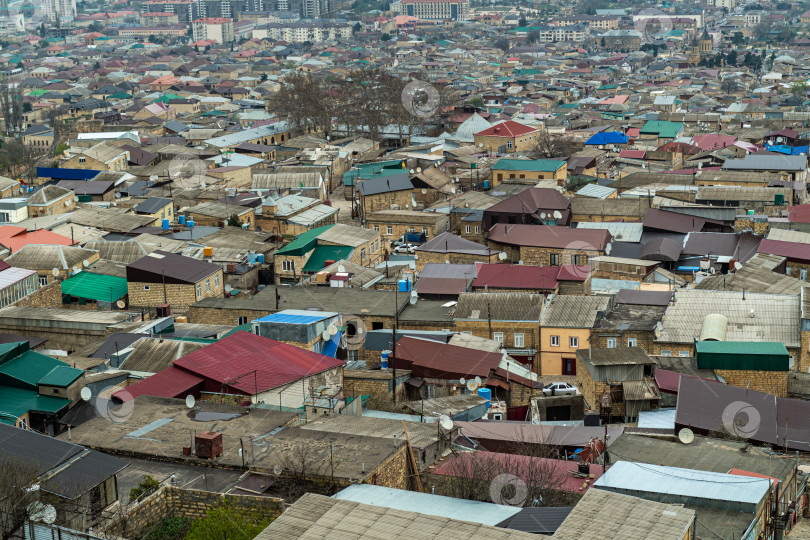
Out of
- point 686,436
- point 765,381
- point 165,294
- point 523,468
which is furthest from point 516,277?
point 523,468

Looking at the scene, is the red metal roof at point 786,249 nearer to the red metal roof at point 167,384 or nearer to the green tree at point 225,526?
the red metal roof at point 167,384

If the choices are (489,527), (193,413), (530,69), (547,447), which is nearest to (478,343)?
(547,447)

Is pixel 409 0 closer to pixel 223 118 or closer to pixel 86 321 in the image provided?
pixel 223 118

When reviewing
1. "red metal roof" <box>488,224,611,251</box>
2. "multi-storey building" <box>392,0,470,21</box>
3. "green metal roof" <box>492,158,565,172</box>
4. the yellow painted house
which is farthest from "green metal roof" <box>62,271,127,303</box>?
"multi-storey building" <box>392,0,470,21</box>

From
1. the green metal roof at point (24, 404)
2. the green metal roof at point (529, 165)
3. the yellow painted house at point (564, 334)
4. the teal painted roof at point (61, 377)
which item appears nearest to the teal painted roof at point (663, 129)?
the green metal roof at point (529, 165)

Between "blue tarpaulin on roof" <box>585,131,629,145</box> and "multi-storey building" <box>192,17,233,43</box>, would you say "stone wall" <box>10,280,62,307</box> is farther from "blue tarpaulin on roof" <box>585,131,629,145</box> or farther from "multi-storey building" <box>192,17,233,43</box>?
"multi-storey building" <box>192,17,233,43</box>

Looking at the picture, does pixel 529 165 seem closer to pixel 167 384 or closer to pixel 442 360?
pixel 442 360
